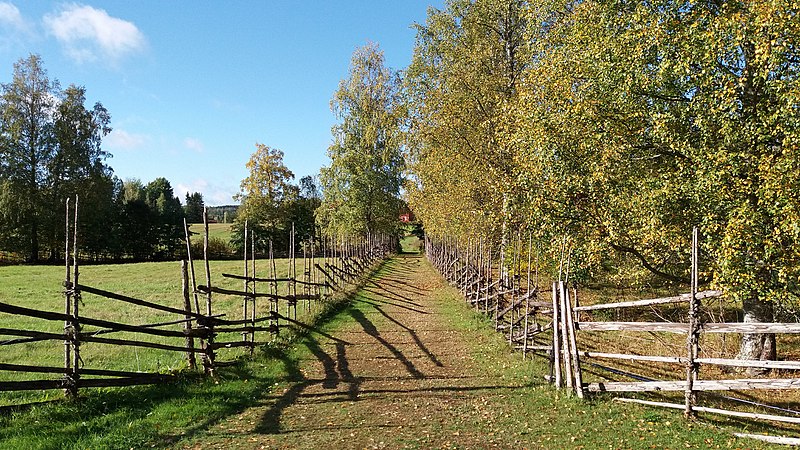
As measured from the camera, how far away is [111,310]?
57.8ft

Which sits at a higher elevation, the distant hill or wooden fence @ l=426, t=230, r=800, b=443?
the distant hill

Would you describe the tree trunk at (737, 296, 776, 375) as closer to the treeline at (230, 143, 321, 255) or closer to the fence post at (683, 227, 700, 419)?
the fence post at (683, 227, 700, 419)

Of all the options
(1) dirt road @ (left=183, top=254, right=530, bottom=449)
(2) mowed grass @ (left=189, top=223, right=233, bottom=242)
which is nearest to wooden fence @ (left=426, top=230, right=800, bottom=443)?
(1) dirt road @ (left=183, top=254, right=530, bottom=449)

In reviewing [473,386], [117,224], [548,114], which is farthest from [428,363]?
[117,224]

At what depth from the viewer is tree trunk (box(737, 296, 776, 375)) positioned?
34.4 feet

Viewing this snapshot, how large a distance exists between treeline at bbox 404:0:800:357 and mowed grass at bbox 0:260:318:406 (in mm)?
8424

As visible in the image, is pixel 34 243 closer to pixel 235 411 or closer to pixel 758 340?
pixel 235 411

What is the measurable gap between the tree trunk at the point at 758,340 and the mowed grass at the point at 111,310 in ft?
36.7

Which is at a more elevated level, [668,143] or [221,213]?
[221,213]

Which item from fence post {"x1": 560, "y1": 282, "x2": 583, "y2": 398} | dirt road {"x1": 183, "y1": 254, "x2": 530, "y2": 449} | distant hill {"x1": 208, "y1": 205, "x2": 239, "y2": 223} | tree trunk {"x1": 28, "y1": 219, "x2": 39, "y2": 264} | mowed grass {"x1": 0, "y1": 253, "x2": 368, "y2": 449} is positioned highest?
distant hill {"x1": 208, "y1": 205, "x2": 239, "y2": 223}

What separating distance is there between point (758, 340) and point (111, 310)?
19393mm

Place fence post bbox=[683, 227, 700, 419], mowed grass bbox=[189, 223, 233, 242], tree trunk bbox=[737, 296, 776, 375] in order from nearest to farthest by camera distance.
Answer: fence post bbox=[683, 227, 700, 419], tree trunk bbox=[737, 296, 776, 375], mowed grass bbox=[189, 223, 233, 242]

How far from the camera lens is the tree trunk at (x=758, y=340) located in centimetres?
1048

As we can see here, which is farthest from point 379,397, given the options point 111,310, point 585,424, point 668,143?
point 111,310
